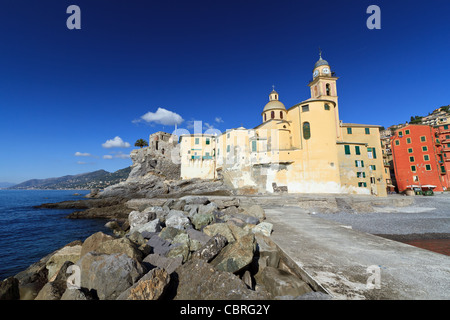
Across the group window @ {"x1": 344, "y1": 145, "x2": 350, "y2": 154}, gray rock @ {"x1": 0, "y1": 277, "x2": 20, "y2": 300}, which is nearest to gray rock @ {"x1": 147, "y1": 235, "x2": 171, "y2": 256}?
gray rock @ {"x1": 0, "y1": 277, "x2": 20, "y2": 300}

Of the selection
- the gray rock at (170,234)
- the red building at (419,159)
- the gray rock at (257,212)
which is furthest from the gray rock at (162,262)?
the red building at (419,159)

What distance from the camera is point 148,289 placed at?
330 centimetres

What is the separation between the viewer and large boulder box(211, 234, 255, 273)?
4344 millimetres

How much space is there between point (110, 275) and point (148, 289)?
46.3 inches

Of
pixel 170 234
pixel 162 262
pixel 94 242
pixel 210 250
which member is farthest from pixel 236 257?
pixel 94 242

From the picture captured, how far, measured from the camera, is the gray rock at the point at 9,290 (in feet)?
14.8

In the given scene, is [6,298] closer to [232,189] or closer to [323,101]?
[232,189]

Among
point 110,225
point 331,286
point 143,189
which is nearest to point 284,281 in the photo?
point 331,286

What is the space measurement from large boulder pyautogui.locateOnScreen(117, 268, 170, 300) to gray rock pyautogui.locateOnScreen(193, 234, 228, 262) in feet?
5.00

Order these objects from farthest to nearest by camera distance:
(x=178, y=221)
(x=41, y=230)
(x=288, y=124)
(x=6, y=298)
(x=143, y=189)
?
(x=143, y=189), (x=288, y=124), (x=41, y=230), (x=178, y=221), (x=6, y=298)

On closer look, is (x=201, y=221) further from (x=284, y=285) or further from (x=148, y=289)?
(x=284, y=285)
